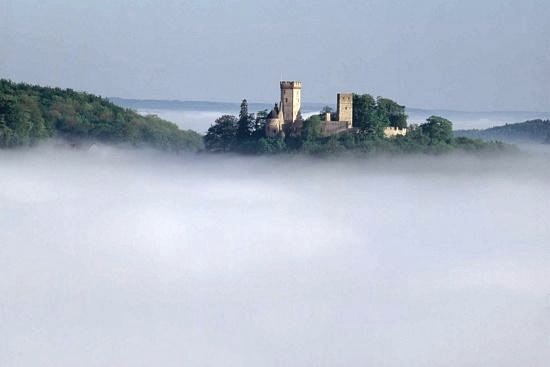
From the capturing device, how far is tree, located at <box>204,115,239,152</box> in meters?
53.0

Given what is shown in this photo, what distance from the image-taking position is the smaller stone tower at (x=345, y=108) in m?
48.9

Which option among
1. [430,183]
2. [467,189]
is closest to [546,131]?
[467,189]

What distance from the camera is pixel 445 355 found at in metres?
41.1

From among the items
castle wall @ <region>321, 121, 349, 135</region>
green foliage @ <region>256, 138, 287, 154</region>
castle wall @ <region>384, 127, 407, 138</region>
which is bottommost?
green foliage @ <region>256, 138, 287, 154</region>

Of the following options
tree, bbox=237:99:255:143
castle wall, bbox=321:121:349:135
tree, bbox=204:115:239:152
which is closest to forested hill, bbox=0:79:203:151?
tree, bbox=204:115:239:152

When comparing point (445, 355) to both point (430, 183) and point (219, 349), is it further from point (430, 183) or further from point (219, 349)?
point (430, 183)

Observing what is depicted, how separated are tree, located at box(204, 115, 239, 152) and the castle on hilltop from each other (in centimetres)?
278

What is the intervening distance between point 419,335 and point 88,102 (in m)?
30.6

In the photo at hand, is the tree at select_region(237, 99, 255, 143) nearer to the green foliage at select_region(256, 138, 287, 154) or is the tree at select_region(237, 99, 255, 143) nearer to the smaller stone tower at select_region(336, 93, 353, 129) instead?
the green foliage at select_region(256, 138, 287, 154)

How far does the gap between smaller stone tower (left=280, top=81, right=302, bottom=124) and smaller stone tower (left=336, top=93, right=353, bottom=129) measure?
5.39ft

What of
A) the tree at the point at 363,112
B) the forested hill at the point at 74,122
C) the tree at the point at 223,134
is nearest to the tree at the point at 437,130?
the tree at the point at 363,112

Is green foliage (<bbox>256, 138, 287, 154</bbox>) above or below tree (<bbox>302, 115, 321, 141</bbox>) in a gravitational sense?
below

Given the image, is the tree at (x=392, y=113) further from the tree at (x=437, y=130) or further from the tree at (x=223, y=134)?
the tree at (x=223, y=134)

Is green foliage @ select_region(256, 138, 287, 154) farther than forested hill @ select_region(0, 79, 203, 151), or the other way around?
forested hill @ select_region(0, 79, 203, 151)
